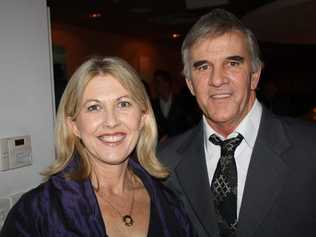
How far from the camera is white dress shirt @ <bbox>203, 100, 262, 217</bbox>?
70.1 inches

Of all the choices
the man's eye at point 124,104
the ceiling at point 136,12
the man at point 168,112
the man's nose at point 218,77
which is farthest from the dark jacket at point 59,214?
the ceiling at point 136,12

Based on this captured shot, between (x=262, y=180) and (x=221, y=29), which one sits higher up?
(x=221, y=29)

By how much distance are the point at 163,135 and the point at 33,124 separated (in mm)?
2942

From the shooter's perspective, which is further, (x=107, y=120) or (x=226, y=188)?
(x=226, y=188)

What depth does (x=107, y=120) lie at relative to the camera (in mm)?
1632

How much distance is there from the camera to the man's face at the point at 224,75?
70.7 inches

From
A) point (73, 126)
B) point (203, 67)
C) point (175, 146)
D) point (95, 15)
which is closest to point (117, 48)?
point (95, 15)

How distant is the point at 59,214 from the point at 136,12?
597cm

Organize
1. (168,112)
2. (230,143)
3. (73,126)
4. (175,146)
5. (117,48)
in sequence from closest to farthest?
(73,126), (230,143), (175,146), (168,112), (117,48)

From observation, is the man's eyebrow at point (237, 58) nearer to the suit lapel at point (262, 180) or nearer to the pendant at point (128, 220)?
the suit lapel at point (262, 180)

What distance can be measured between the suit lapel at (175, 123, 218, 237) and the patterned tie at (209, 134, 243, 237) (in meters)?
0.03

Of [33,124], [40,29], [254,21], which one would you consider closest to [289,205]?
[33,124]

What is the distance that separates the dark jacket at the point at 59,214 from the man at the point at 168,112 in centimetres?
296

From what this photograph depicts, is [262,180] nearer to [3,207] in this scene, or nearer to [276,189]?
[276,189]
